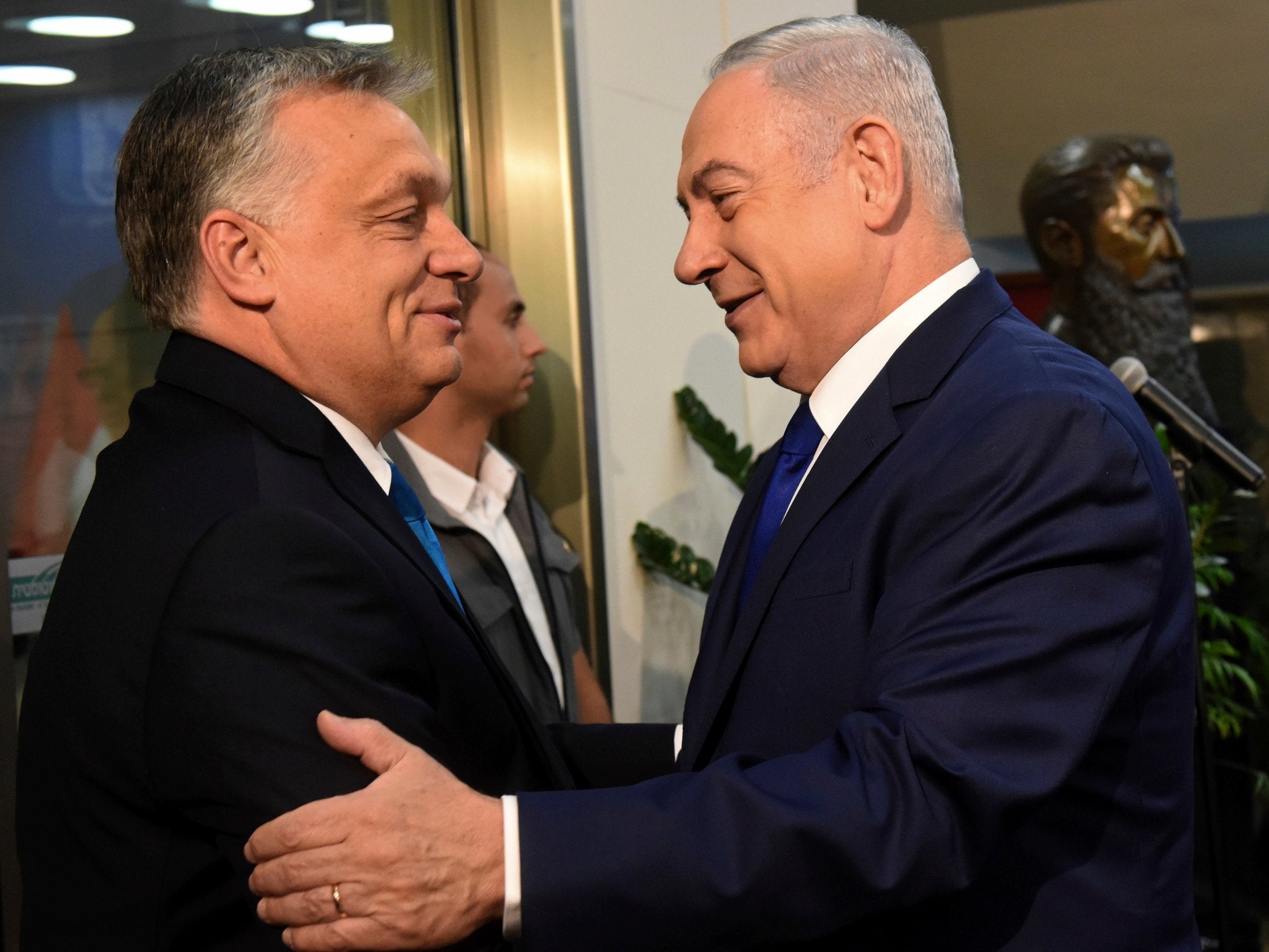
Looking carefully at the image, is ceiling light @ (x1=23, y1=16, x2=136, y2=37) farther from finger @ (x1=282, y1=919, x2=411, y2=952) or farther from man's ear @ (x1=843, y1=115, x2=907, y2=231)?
finger @ (x1=282, y1=919, x2=411, y2=952)

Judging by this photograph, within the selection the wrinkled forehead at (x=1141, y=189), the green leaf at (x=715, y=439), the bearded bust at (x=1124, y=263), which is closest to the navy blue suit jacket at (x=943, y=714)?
the green leaf at (x=715, y=439)

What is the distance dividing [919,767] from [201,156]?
1.12 metres

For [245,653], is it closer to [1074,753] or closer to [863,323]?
[1074,753]

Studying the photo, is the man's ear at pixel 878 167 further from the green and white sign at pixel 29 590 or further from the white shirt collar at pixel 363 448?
the green and white sign at pixel 29 590

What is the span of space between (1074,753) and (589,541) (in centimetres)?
254

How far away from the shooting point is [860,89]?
1804 mm

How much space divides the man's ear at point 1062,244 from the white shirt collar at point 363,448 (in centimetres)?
334

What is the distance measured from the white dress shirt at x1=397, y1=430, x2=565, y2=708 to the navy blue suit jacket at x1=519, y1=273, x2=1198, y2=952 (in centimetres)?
151

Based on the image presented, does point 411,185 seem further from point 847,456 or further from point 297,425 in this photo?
point 847,456

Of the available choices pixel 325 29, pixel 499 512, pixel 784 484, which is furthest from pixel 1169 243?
pixel 784 484

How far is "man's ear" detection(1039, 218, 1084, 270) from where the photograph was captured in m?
4.46

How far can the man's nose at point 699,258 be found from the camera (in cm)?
193

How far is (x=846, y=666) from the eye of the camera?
1521 mm

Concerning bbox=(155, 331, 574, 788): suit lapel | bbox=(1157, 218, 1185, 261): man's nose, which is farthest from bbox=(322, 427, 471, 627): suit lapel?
bbox=(1157, 218, 1185, 261): man's nose
